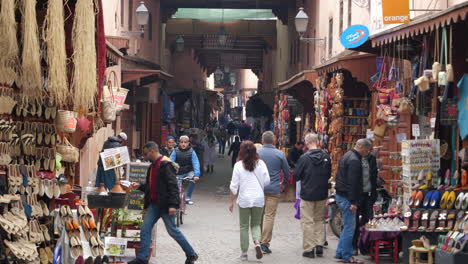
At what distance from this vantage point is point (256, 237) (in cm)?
1243

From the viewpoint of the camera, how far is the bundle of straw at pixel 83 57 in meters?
8.06

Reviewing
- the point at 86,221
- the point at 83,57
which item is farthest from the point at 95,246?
the point at 83,57

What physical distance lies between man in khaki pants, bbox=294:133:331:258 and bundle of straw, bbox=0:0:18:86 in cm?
602

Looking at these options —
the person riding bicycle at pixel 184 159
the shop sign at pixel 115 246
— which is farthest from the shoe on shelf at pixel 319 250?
the person riding bicycle at pixel 184 159

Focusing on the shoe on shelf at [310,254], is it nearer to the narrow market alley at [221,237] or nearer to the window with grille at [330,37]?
the narrow market alley at [221,237]

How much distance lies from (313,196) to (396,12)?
3.73 metres

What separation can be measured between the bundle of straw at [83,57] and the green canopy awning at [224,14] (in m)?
32.6

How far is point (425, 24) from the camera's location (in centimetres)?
1145

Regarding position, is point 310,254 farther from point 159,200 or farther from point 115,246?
point 115,246

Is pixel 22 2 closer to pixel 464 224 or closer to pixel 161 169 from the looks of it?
pixel 161 169

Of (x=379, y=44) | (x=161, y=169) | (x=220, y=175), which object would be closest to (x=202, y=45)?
(x=220, y=175)

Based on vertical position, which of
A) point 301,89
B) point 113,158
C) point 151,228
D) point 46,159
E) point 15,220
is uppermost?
point 301,89

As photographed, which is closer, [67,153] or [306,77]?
[67,153]

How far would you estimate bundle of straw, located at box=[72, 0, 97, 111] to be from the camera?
26.5 feet
